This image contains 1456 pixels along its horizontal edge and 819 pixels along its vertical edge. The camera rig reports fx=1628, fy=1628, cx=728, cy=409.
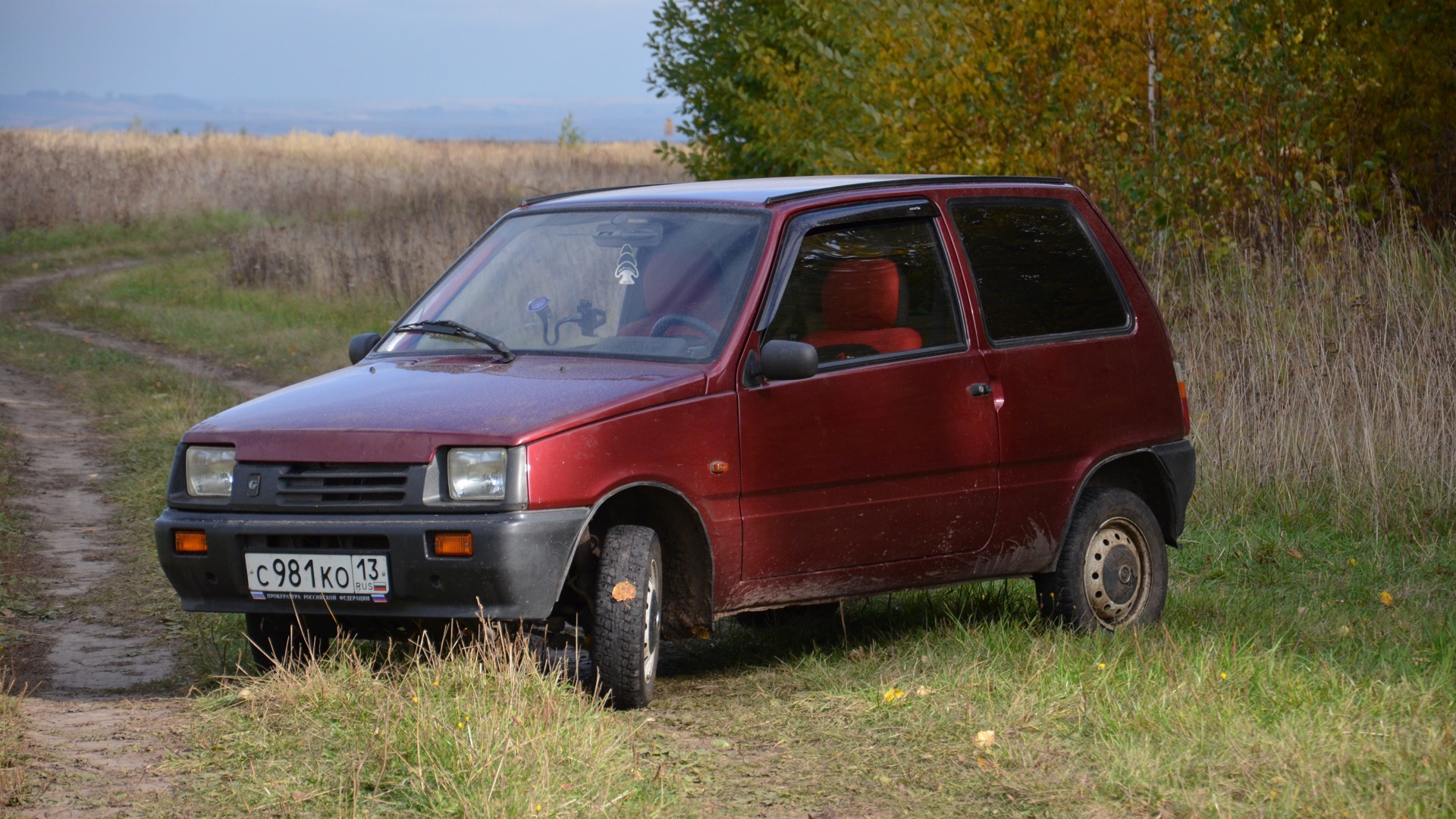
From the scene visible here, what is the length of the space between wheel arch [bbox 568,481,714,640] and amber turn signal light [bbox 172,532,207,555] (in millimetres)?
1159

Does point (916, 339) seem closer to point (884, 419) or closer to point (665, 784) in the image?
point (884, 419)

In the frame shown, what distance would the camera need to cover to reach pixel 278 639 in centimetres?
539

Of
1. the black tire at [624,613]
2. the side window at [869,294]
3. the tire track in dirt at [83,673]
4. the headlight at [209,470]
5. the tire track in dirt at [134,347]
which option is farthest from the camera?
the tire track in dirt at [134,347]

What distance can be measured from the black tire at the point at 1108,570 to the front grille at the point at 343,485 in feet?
8.65

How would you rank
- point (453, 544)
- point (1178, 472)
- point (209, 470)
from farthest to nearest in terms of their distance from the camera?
point (1178, 472) → point (209, 470) → point (453, 544)

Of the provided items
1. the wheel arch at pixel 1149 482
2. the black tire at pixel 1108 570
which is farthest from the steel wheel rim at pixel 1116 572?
the wheel arch at pixel 1149 482

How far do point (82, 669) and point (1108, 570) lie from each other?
12.7 ft

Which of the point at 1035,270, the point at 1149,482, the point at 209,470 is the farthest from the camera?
the point at 1149,482

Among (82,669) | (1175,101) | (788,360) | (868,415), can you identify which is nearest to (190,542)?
(82,669)

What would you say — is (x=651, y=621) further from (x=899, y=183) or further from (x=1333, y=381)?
(x=1333, y=381)

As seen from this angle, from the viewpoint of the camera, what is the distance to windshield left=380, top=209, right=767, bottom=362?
5445 mm

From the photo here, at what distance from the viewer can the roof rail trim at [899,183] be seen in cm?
570

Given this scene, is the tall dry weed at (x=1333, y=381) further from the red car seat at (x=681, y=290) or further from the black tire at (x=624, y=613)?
the black tire at (x=624, y=613)

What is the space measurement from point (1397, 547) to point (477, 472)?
5069 millimetres
